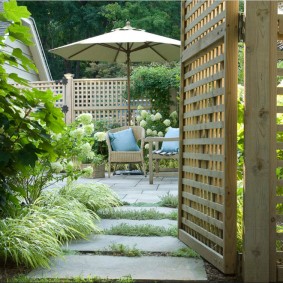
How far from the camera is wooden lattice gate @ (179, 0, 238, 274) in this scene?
3.02 meters

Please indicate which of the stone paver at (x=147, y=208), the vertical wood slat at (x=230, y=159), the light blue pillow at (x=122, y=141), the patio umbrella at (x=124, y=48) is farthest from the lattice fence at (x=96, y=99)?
the vertical wood slat at (x=230, y=159)

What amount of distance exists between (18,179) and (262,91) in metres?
2.21

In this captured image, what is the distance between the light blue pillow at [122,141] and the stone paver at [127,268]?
6344 millimetres

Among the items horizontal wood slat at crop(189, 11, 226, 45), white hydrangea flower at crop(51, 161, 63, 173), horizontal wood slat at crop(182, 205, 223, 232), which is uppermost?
horizontal wood slat at crop(189, 11, 226, 45)

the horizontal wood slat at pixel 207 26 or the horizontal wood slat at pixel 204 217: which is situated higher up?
the horizontal wood slat at pixel 207 26

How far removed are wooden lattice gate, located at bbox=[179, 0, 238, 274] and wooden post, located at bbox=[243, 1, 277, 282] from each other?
183 millimetres

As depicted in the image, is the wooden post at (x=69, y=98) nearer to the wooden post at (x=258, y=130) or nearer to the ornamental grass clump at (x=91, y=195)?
the ornamental grass clump at (x=91, y=195)

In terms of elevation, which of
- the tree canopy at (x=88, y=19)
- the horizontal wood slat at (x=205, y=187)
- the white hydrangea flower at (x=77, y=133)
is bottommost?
the horizontal wood slat at (x=205, y=187)

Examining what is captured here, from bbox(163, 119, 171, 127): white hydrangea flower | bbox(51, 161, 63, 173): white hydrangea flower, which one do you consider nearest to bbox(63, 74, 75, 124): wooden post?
bbox(163, 119, 171, 127): white hydrangea flower

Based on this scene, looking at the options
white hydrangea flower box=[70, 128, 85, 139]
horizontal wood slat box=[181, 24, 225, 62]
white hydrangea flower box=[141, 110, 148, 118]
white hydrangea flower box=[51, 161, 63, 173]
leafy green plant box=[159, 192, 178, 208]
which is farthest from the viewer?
white hydrangea flower box=[141, 110, 148, 118]

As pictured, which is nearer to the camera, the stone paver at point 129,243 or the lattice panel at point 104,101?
the stone paver at point 129,243

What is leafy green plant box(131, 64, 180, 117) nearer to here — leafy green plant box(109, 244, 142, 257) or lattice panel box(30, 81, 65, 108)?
lattice panel box(30, 81, 65, 108)

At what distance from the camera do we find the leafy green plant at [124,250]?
3432mm

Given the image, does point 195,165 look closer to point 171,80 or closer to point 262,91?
point 262,91
